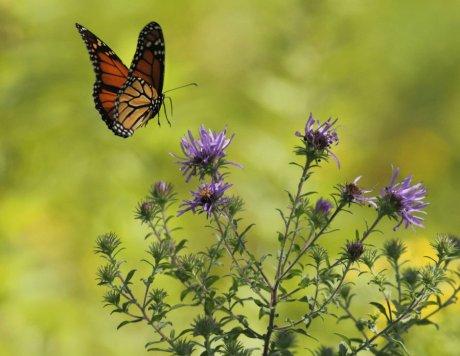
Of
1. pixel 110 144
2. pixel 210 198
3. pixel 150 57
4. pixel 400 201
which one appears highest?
Answer: pixel 110 144

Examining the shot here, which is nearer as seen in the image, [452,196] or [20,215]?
[20,215]

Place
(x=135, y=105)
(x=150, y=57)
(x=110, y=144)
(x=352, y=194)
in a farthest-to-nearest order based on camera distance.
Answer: (x=110, y=144)
(x=135, y=105)
(x=150, y=57)
(x=352, y=194)

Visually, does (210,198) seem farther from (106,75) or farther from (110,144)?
(110,144)

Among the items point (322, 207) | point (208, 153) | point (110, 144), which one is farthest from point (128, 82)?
point (322, 207)

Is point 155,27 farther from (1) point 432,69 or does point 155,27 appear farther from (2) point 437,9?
(2) point 437,9

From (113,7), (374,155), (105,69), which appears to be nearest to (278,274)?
(105,69)

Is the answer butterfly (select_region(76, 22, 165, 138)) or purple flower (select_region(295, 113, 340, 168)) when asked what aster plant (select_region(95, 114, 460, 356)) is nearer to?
purple flower (select_region(295, 113, 340, 168))

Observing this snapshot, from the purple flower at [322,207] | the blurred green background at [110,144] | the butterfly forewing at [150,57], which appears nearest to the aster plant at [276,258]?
the purple flower at [322,207]

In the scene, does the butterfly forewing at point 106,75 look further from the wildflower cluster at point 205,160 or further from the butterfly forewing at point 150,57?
the wildflower cluster at point 205,160
